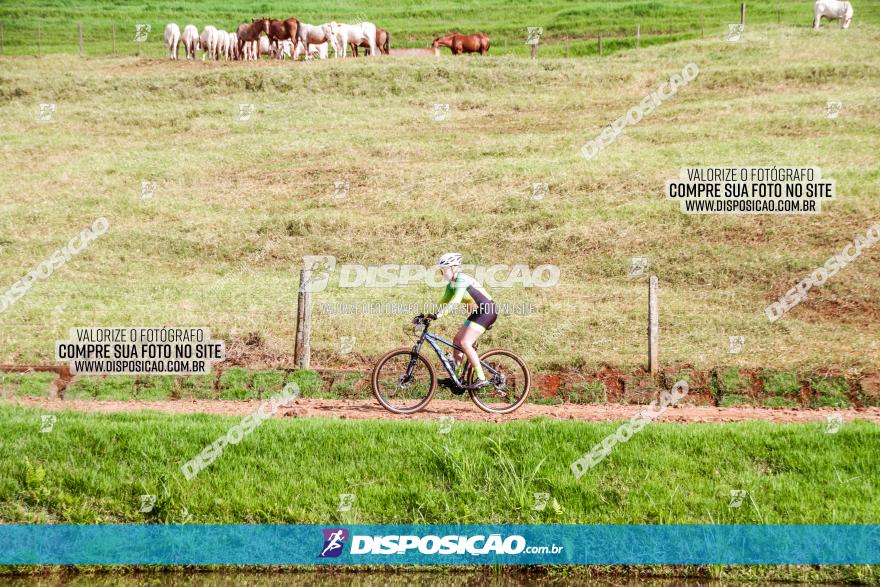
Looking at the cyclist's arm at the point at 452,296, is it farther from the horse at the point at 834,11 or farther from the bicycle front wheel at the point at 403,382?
the horse at the point at 834,11


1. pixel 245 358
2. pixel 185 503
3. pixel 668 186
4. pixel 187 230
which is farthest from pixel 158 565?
pixel 668 186

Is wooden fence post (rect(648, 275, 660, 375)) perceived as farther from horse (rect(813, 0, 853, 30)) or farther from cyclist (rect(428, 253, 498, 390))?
horse (rect(813, 0, 853, 30))

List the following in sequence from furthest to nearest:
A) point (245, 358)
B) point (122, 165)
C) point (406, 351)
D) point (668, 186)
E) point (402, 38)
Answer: point (402, 38), point (122, 165), point (668, 186), point (245, 358), point (406, 351)

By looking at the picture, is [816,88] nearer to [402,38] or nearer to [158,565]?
[402,38]

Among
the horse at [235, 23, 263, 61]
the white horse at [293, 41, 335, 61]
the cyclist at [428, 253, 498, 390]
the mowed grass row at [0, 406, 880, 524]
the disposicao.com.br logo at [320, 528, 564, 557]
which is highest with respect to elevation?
the horse at [235, 23, 263, 61]

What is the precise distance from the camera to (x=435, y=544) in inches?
545

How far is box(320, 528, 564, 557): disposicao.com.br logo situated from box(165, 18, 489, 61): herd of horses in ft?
157

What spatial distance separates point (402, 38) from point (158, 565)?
6342 centimetres

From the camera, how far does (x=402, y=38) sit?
7338 cm

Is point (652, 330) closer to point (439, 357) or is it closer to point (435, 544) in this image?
point (439, 357)

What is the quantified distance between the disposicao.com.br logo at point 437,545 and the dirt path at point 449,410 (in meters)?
2.96

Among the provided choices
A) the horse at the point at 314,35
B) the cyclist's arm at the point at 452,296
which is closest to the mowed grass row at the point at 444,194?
the cyclist's arm at the point at 452,296

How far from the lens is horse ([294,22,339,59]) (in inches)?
2315

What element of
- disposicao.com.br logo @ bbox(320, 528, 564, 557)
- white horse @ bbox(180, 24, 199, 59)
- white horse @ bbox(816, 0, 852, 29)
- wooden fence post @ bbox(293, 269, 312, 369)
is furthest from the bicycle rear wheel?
white horse @ bbox(816, 0, 852, 29)
